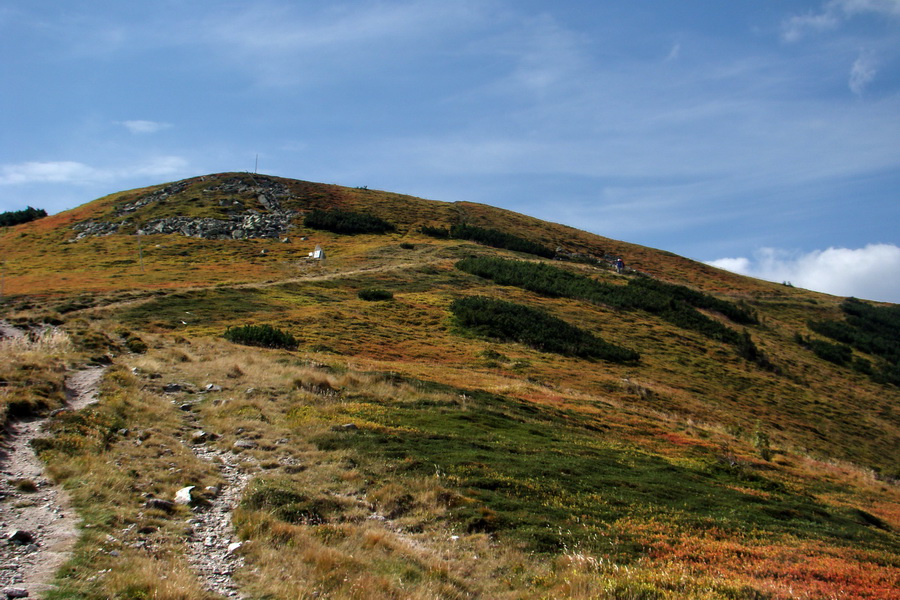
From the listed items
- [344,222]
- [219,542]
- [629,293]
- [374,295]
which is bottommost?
[219,542]

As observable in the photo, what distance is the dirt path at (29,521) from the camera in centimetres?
644

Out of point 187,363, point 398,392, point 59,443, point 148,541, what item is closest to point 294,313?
point 187,363

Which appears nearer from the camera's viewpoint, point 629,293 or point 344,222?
point 629,293

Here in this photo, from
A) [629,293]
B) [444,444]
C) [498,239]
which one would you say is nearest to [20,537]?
[444,444]

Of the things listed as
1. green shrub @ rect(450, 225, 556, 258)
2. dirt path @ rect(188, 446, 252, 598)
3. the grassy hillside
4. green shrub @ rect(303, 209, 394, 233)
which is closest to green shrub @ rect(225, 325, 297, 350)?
the grassy hillside

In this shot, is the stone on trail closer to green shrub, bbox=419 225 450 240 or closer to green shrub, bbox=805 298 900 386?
green shrub, bbox=805 298 900 386

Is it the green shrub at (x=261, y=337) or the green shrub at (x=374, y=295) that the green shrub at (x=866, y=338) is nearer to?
the green shrub at (x=374, y=295)

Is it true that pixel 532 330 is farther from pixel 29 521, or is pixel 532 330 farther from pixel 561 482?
pixel 29 521

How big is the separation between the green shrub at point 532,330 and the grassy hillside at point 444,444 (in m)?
0.39

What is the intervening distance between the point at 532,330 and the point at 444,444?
111 ft

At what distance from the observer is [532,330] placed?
159 feet

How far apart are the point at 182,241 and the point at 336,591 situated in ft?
255

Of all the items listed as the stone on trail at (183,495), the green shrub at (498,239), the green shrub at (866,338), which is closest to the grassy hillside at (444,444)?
the stone on trail at (183,495)

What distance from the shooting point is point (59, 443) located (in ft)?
35.4
